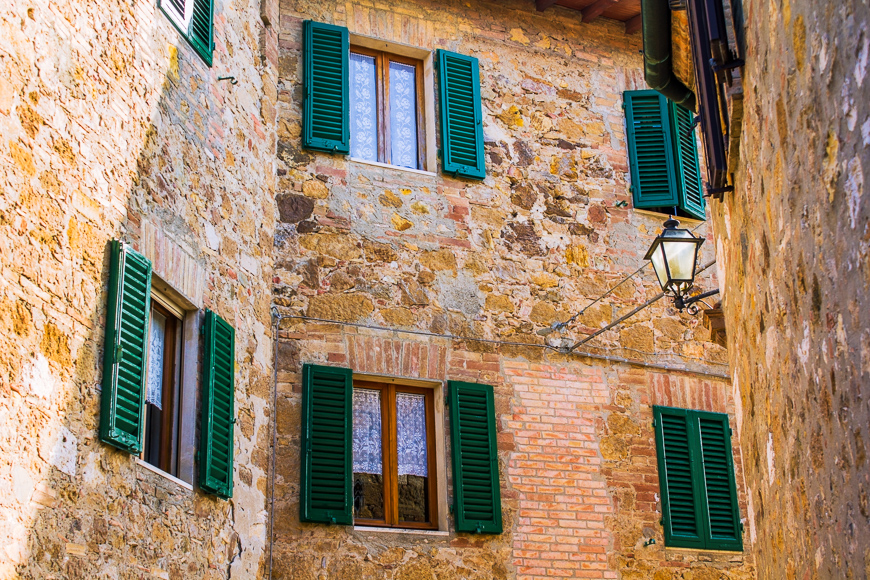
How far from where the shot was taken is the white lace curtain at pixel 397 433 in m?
8.72

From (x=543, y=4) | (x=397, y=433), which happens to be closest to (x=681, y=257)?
(x=397, y=433)

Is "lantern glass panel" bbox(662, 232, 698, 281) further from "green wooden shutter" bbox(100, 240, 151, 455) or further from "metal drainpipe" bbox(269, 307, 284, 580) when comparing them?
"green wooden shutter" bbox(100, 240, 151, 455)

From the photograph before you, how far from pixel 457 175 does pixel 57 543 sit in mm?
5331

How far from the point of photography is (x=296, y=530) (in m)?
8.12

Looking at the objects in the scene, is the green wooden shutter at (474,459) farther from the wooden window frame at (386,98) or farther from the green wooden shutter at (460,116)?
the wooden window frame at (386,98)

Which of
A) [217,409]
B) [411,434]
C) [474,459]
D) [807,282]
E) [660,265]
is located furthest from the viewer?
[411,434]

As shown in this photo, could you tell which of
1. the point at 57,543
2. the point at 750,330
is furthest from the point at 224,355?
the point at 750,330

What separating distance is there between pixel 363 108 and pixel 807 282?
646cm

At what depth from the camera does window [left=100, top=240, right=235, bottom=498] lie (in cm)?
619

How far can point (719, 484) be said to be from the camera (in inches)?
380

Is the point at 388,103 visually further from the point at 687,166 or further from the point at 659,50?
the point at 659,50

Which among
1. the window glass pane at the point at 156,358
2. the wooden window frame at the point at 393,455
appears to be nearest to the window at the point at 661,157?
the wooden window frame at the point at 393,455

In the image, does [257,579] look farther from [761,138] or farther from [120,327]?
[761,138]

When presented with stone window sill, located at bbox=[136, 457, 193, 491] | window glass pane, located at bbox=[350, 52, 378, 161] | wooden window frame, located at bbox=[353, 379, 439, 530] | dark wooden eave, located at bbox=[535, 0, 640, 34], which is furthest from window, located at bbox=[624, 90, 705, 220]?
stone window sill, located at bbox=[136, 457, 193, 491]
